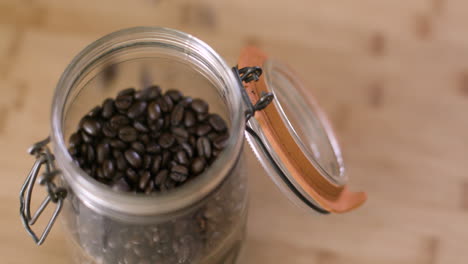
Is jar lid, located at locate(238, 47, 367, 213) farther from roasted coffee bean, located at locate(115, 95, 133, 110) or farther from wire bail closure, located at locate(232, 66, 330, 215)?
roasted coffee bean, located at locate(115, 95, 133, 110)

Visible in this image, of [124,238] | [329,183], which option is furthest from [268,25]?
[124,238]

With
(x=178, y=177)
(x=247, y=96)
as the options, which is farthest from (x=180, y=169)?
(x=247, y=96)

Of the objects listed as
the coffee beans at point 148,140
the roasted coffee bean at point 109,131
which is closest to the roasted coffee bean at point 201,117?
the coffee beans at point 148,140

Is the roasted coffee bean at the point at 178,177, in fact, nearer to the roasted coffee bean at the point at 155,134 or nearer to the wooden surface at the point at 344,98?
the roasted coffee bean at the point at 155,134

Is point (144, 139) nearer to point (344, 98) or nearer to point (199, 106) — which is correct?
point (199, 106)

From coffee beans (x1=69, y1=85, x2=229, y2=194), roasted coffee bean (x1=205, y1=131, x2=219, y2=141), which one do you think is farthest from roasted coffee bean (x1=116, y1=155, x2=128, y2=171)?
roasted coffee bean (x1=205, y1=131, x2=219, y2=141)
